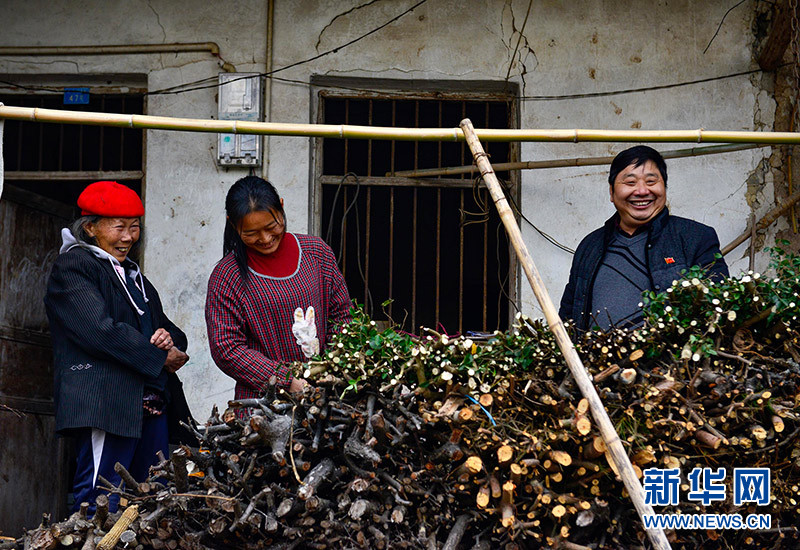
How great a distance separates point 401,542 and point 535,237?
8.99 ft

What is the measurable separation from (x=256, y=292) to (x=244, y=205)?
0.35m

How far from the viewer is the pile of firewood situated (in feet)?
8.43

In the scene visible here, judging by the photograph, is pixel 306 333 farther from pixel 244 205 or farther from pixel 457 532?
pixel 457 532

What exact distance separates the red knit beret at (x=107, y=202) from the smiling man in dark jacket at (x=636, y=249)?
2.01 meters

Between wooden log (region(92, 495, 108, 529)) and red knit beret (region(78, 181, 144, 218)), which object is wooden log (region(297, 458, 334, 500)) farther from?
red knit beret (region(78, 181, 144, 218))

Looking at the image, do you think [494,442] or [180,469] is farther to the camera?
[180,469]

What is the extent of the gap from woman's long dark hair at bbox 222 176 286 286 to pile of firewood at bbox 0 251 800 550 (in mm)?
753

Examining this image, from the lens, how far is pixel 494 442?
8.35 ft

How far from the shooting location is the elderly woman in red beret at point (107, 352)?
3.53 metres

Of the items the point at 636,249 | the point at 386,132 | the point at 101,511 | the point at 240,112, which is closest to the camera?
the point at 101,511

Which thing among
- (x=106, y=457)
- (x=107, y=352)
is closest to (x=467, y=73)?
(x=107, y=352)

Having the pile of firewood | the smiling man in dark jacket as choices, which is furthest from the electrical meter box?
the pile of firewood

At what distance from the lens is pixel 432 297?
8664 millimetres

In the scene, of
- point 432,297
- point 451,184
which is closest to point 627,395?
point 451,184
